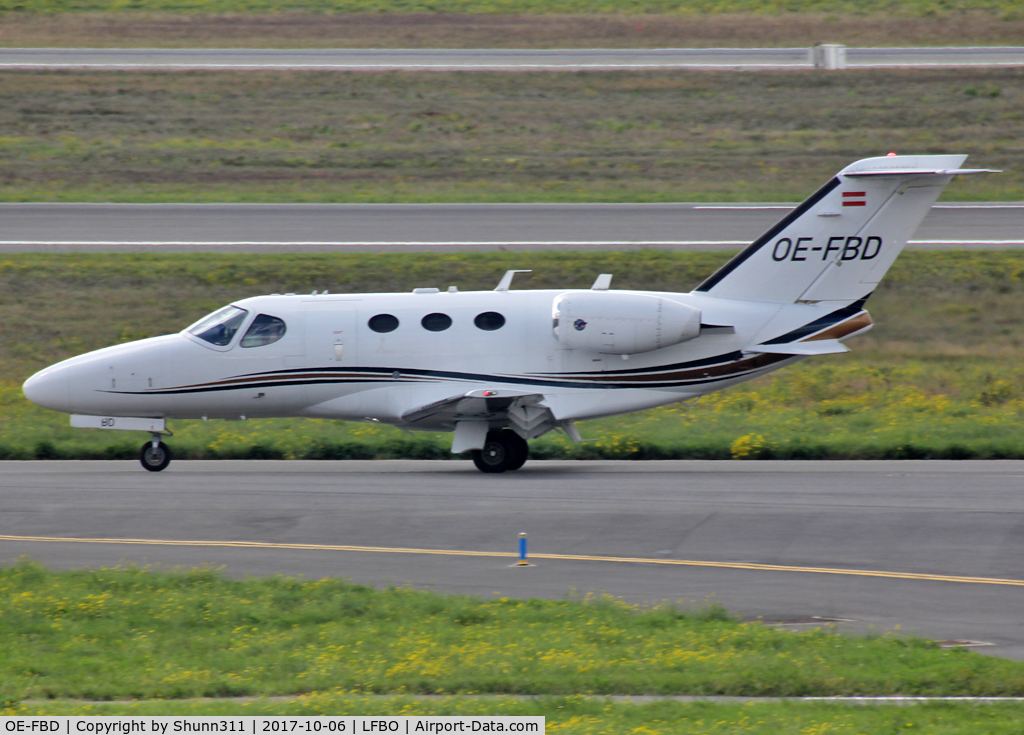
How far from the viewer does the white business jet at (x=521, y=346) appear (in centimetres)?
1892

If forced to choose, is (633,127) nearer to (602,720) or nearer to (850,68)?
(850,68)

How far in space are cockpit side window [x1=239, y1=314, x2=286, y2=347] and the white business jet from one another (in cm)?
2

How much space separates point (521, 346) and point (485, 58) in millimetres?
38341

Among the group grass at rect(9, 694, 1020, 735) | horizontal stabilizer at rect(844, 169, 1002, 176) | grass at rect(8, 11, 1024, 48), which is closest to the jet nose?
grass at rect(9, 694, 1020, 735)

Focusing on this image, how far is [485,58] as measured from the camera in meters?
54.9

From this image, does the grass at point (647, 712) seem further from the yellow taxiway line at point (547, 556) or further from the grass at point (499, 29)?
the grass at point (499, 29)

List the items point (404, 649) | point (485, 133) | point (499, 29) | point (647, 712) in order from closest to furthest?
point (647, 712) → point (404, 649) → point (485, 133) → point (499, 29)

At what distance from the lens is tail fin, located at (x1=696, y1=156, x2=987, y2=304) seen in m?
18.9

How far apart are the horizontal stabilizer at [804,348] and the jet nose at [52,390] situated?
11.2 m

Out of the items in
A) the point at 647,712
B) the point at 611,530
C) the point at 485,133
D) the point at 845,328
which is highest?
the point at 485,133

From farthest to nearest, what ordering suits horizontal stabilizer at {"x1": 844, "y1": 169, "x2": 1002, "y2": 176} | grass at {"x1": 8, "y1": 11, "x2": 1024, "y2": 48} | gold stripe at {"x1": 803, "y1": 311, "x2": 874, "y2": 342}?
grass at {"x1": 8, "y1": 11, "x2": 1024, "y2": 48}
gold stripe at {"x1": 803, "y1": 311, "x2": 874, "y2": 342}
horizontal stabilizer at {"x1": 844, "y1": 169, "x2": 1002, "y2": 176}

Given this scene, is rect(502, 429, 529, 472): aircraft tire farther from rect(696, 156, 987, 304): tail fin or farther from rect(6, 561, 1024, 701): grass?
rect(6, 561, 1024, 701): grass

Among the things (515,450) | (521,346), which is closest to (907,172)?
(521,346)

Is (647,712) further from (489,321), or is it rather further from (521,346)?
(489,321)
